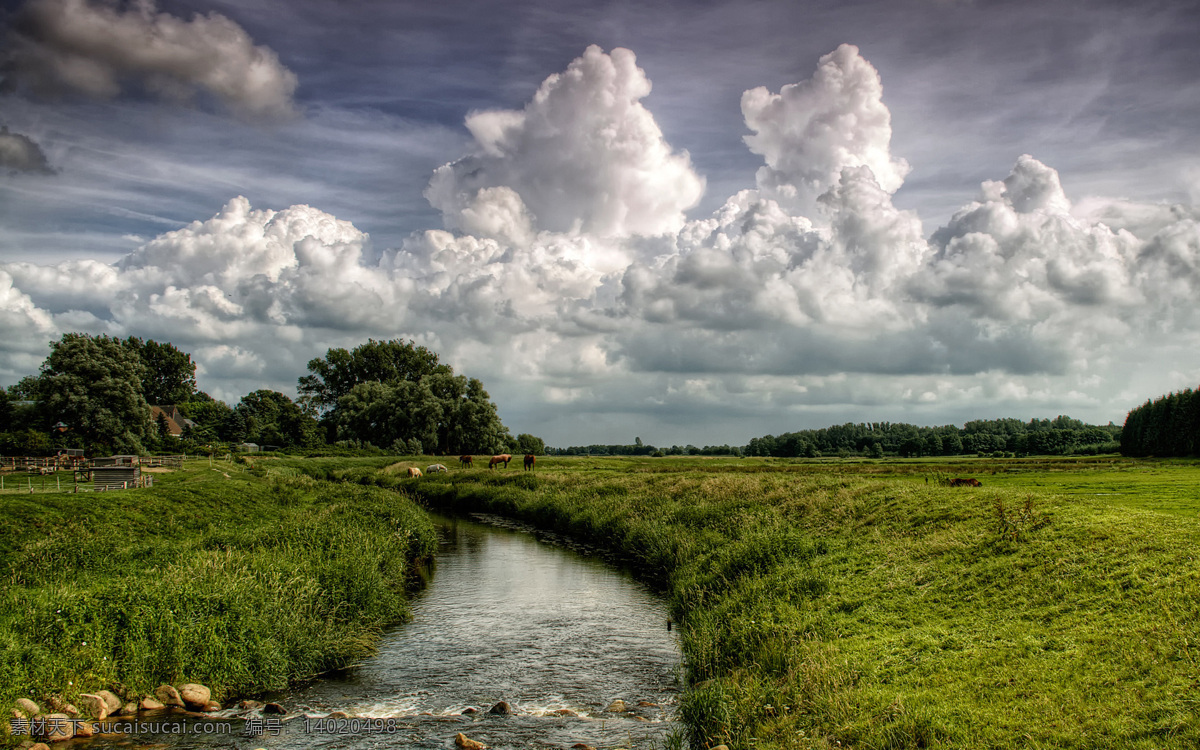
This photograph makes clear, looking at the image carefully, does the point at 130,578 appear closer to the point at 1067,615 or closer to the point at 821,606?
the point at 821,606

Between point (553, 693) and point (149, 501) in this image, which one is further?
point (149, 501)

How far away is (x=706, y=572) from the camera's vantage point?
24281 mm

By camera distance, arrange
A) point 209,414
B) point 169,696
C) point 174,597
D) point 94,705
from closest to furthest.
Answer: point 94,705, point 169,696, point 174,597, point 209,414

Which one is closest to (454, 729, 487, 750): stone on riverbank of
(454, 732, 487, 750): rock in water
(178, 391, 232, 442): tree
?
(454, 732, 487, 750): rock in water

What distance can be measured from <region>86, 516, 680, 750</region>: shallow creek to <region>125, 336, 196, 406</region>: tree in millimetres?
143489

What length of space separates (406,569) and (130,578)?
14605 millimetres

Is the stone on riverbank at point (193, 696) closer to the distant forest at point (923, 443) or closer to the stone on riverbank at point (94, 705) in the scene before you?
the stone on riverbank at point (94, 705)

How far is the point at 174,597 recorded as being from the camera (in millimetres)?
15680

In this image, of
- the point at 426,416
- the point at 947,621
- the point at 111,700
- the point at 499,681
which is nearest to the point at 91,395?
the point at 426,416

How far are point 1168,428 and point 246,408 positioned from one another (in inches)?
6339

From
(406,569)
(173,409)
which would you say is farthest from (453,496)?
(173,409)

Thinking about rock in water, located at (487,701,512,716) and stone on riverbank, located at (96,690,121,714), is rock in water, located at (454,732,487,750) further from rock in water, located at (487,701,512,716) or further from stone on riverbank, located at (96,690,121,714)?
stone on riverbank, located at (96,690,121,714)

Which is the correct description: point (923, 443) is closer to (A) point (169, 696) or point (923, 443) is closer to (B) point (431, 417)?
(B) point (431, 417)

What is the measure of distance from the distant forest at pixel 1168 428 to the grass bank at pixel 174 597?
11288 centimetres
